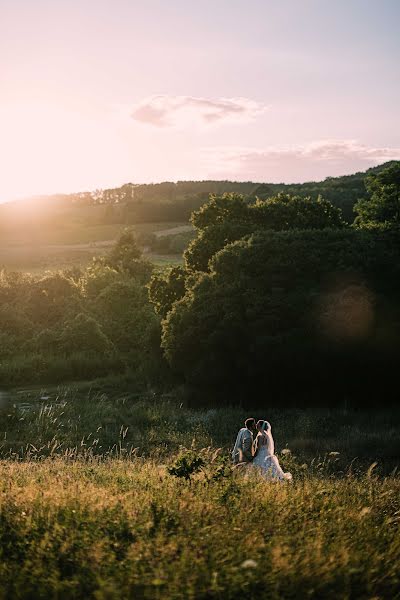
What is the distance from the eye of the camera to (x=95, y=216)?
132125mm

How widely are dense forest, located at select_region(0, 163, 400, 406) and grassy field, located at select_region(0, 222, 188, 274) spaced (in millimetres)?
45246

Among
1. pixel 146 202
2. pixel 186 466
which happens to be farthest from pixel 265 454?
pixel 146 202

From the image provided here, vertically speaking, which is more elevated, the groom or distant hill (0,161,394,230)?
distant hill (0,161,394,230)

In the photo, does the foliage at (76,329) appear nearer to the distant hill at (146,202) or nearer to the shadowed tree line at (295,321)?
the shadowed tree line at (295,321)

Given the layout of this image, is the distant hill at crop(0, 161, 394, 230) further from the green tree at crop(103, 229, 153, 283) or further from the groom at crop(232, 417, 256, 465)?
the groom at crop(232, 417, 256, 465)

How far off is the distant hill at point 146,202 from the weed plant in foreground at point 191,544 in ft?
247

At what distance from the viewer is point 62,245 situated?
10238cm

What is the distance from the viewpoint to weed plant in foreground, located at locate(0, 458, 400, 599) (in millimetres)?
4707

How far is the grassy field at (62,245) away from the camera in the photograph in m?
81.2

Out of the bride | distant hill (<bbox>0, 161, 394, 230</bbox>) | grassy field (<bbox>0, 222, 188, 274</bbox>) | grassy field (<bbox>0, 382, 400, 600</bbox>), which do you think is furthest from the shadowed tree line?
distant hill (<bbox>0, 161, 394, 230</bbox>)

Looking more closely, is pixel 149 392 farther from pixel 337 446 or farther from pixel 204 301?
pixel 337 446

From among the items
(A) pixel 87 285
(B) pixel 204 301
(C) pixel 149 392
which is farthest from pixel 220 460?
(A) pixel 87 285

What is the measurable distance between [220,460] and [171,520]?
102 inches

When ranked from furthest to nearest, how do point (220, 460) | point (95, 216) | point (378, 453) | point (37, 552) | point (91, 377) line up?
point (95, 216) → point (91, 377) → point (378, 453) → point (220, 460) → point (37, 552)
